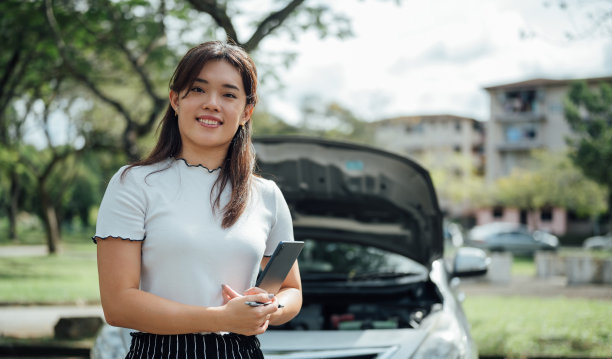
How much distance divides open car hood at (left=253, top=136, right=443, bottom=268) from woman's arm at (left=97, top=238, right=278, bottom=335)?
2225mm

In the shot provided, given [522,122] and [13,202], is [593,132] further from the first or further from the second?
[522,122]

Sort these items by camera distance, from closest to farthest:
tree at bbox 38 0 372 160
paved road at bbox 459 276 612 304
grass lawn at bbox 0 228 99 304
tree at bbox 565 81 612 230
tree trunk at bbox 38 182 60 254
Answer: tree at bbox 38 0 372 160
grass lawn at bbox 0 228 99 304
paved road at bbox 459 276 612 304
tree at bbox 565 81 612 230
tree trunk at bbox 38 182 60 254

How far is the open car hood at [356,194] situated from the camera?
4109 millimetres

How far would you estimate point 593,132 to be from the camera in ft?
54.6

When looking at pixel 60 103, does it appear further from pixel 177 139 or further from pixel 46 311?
pixel 177 139

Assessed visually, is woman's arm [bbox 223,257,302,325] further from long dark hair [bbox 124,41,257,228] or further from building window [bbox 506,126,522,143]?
building window [bbox 506,126,522,143]

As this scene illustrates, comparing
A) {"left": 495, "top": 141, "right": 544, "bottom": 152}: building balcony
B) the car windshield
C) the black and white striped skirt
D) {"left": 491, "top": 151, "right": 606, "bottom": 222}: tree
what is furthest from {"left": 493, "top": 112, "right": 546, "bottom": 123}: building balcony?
the black and white striped skirt

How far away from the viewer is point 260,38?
6.43m

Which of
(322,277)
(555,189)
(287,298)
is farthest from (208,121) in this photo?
(555,189)

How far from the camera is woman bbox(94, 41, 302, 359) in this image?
165 cm

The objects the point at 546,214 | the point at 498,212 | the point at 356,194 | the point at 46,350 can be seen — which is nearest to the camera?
the point at 356,194

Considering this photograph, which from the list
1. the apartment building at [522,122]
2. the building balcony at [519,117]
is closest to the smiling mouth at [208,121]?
the apartment building at [522,122]

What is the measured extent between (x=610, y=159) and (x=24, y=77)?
44.9 feet

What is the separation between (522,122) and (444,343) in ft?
185
